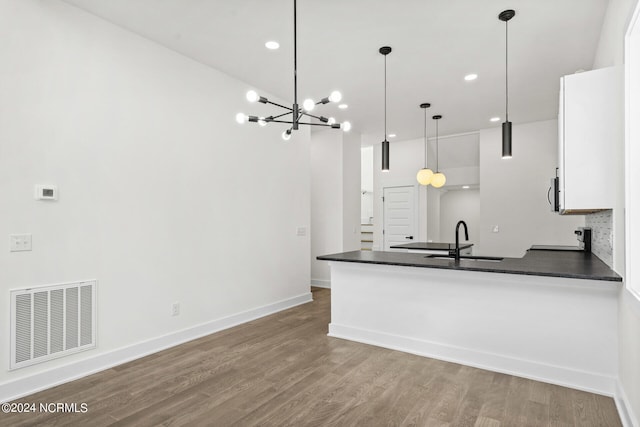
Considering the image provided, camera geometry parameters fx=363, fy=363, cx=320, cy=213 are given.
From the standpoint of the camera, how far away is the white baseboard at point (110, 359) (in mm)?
2539

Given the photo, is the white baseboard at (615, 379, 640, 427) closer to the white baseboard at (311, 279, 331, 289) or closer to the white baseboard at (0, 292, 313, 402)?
the white baseboard at (0, 292, 313, 402)

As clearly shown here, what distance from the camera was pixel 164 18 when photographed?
3059 millimetres

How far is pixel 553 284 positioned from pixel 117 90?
12.8 ft

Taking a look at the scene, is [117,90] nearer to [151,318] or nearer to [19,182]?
[19,182]

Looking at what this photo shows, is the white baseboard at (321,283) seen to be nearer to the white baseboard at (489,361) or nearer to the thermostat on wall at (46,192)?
the white baseboard at (489,361)

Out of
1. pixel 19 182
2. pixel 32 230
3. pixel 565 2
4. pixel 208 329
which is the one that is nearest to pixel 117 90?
pixel 19 182

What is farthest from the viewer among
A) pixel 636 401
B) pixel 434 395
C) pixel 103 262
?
pixel 103 262

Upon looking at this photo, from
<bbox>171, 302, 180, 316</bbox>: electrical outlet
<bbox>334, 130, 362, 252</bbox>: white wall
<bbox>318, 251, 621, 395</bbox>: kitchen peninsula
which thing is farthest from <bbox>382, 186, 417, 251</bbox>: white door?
<bbox>171, 302, 180, 316</bbox>: electrical outlet

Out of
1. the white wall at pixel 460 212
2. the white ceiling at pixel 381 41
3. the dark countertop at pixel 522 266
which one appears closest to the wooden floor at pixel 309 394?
the dark countertop at pixel 522 266

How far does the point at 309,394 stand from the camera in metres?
2.56

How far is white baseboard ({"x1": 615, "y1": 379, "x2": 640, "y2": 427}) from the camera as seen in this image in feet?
6.53

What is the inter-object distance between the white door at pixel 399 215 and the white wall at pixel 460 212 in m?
1.73

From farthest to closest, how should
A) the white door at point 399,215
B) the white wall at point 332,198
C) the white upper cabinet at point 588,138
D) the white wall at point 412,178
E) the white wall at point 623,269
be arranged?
the white door at point 399,215 < the white wall at point 412,178 < the white wall at point 332,198 < the white upper cabinet at point 588,138 < the white wall at point 623,269

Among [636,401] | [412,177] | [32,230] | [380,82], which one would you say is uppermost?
[380,82]
